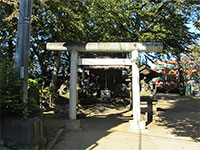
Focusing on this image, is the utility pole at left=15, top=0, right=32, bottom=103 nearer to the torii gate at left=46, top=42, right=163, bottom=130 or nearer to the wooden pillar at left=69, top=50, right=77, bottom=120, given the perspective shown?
the torii gate at left=46, top=42, right=163, bottom=130

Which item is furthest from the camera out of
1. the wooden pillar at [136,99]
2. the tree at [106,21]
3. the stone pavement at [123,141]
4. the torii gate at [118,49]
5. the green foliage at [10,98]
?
the tree at [106,21]

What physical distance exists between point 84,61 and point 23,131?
11.7 feet

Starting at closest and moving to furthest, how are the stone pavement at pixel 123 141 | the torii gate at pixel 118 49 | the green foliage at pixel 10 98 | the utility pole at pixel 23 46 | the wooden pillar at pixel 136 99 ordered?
1. the green foliage at pixel 10 98
2. the utility pole at pixel 23 46
3. the stone pavement at pixel 123 141
4. the wooden pillar at pixel 136 99
5. the torii gate at pixel 118 49

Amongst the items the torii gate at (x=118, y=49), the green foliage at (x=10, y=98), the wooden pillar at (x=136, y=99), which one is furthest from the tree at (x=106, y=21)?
the green foliage at (x=10, y=98)

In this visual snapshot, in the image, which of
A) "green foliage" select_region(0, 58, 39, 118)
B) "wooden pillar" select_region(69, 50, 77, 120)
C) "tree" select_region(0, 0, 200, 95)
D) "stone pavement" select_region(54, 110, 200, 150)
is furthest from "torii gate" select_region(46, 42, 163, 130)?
"tree" select_region(0, 0, 200, 95)

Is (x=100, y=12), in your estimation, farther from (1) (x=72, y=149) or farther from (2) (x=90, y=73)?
(1) (x=72, y=149)

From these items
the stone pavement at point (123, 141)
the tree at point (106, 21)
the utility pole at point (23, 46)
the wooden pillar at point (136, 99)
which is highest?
the tree at point (106, 21)

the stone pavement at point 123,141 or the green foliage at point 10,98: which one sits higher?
the green foliage at point 10,98

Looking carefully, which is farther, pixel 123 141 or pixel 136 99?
pixel 136 99

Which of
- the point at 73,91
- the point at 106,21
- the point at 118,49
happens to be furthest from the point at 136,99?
the point at 106,21

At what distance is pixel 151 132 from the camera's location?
19.2ft

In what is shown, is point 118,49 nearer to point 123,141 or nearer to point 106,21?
point 123,141

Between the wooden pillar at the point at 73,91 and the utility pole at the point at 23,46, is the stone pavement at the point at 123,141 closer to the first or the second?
the wooden pillar at the point at 73,91

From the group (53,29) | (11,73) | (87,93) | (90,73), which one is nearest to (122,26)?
(53,29)
